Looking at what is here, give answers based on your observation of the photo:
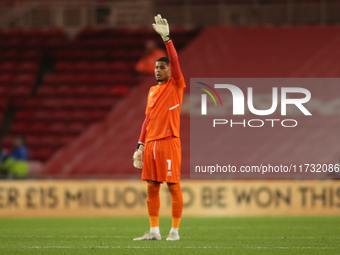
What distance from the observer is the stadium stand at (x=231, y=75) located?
13688 mm

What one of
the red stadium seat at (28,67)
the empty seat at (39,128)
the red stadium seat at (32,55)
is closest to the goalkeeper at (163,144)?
the empty seat at (39,128)

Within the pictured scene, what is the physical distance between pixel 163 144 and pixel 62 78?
11.5 m

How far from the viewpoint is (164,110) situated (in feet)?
18.5

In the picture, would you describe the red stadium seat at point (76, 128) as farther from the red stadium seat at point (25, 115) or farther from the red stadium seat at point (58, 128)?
the red stadium seat at point (25, 115)

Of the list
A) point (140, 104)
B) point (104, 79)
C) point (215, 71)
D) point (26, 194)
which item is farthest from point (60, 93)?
point (26, 194)

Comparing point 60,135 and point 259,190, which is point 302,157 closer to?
point 259,190

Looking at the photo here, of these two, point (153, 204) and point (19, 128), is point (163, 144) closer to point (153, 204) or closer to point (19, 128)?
point (153, 204)

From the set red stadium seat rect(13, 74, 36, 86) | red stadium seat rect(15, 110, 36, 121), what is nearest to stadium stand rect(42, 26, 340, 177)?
red stadium seat rect(15, 110, 36, 121)

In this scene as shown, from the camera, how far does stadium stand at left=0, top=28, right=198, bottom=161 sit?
50.9ft

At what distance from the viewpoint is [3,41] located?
698 inches

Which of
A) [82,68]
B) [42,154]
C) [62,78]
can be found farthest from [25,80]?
[42,154]

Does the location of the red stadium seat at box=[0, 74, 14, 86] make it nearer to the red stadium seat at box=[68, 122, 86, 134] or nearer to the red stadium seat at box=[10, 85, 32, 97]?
the red stadium seat at box=[10, 85, 32, 97]

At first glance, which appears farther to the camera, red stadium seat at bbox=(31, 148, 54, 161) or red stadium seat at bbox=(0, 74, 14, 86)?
red stadium seat at bbox=(0, 74, 14, 86)

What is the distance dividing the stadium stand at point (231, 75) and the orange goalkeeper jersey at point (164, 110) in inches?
306
